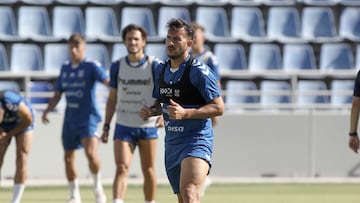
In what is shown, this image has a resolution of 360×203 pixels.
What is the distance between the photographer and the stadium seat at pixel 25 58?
20.8 meters

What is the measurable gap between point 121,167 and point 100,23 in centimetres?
964

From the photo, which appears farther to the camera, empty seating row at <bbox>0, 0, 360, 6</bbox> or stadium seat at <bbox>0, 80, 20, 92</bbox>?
empty seating row at <bbox>0, 0, 360, 6</bbox>

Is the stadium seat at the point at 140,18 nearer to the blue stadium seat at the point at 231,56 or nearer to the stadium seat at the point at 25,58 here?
the blue stadium seat at the point at 231,56

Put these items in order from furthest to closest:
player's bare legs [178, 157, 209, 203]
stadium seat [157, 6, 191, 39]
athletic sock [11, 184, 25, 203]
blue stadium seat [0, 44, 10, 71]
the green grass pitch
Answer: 1. stadium seat [157, 6, 191, 39]
2. blue stadium seat [0, 44, 10, 71]
3. the green grass pitch
4. athletic sock [11, 184, 25, 203]
5. player's bare legs [178, 157, 209, 203]

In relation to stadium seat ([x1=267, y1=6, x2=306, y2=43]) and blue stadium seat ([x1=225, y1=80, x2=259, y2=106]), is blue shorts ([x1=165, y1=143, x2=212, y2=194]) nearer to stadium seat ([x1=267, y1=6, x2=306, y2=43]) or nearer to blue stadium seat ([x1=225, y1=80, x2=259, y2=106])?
blue stadium seat ([x1=225, y1=80, x2=259, y2=106])

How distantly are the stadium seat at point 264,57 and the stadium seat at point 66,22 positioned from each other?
3421mm

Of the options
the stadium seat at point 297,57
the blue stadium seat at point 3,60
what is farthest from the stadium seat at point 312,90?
the blue stadium seat at point 3,60

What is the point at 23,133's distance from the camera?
13.3 metres

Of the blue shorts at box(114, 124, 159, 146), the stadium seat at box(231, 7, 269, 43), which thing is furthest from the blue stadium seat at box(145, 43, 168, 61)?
the blue shorts at box(114, 124, 159, 146)

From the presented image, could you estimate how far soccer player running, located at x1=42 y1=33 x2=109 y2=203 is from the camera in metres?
14.7

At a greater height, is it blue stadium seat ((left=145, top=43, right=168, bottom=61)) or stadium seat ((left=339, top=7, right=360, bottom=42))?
stadium seat ((left=339, top=7, right=360, bottom=42))

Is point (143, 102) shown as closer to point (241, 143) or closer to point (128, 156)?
point (128, 156)

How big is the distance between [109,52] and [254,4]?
3.19m

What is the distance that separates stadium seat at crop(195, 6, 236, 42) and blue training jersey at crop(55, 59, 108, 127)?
23.8 ft
